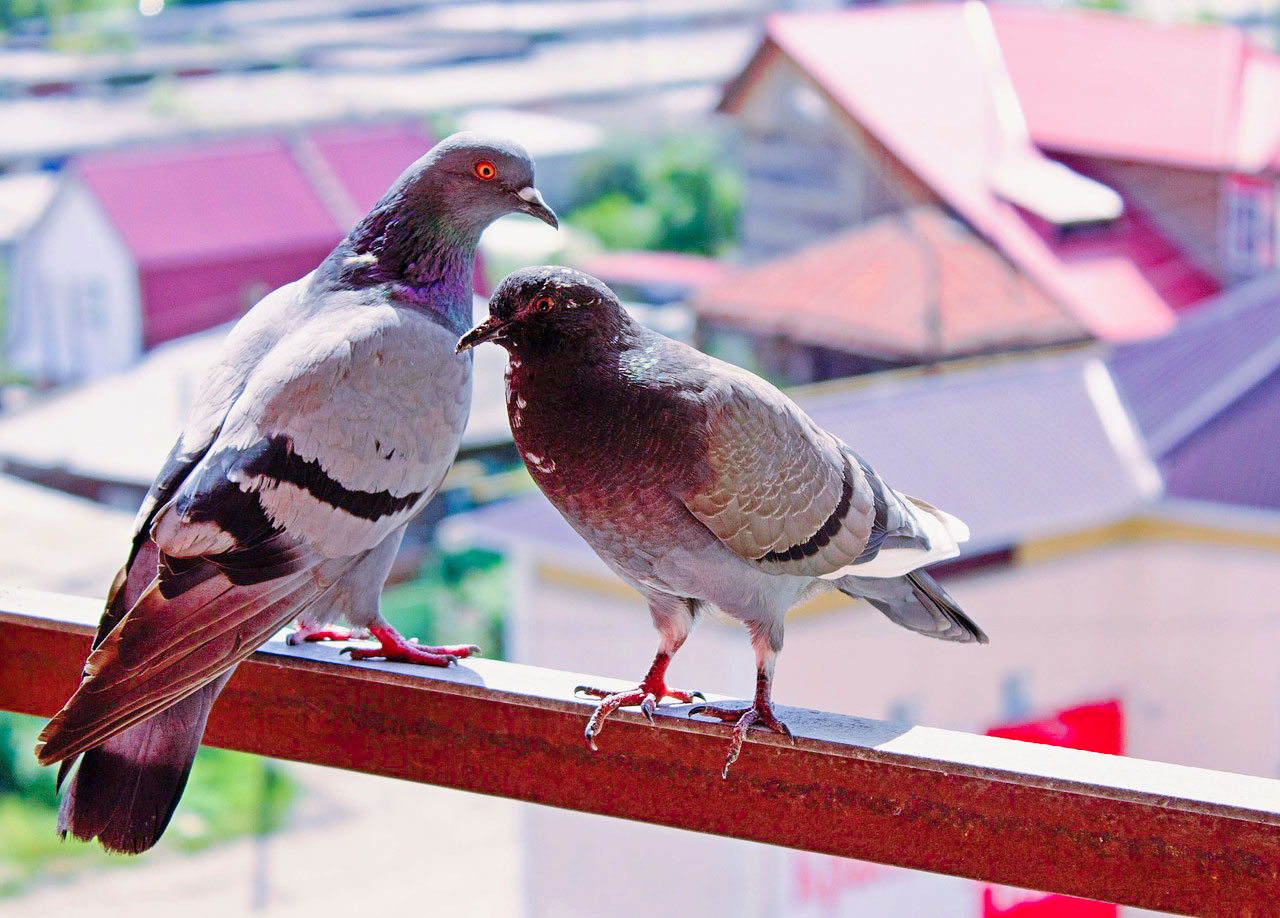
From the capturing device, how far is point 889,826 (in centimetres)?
109

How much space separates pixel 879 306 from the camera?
7.17 metres

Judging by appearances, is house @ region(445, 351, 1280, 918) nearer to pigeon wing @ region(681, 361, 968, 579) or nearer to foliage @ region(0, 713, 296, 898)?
foliage @ region(0, 713, 296, 898)

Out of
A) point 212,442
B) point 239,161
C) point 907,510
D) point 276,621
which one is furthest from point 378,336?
point 239,161

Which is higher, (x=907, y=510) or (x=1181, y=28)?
(x=907, y=510)

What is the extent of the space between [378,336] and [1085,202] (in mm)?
5375

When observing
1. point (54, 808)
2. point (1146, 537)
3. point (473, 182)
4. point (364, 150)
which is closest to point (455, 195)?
point (473, 182)

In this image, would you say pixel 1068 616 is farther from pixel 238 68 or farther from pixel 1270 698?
pixel 238 68

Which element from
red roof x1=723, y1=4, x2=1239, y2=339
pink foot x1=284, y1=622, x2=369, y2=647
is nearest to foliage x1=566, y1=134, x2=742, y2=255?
red roof x1=723, y1=4, x2=1239, y2=339

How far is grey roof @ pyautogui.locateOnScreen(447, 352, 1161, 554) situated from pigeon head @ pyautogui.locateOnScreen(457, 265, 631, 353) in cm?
360

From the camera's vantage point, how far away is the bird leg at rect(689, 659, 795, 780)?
3.70 ft

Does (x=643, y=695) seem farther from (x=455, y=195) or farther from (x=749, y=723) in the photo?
(x=455, y=195)

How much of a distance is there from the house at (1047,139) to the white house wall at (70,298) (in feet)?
10.7

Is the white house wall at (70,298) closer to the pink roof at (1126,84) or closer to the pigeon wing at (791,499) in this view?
the pink roof at (1126,84)

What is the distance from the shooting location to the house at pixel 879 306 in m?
6.61
